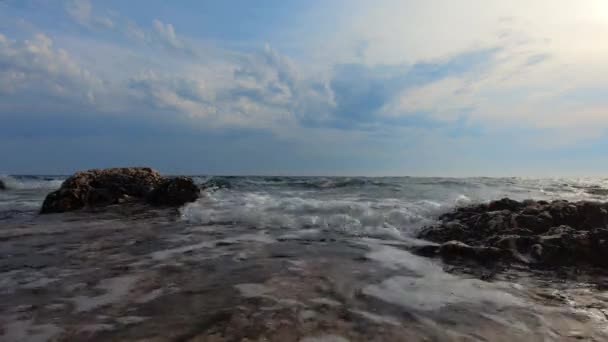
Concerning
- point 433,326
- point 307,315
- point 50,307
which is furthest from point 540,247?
point 50,307

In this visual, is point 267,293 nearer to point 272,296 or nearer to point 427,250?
point 272,296

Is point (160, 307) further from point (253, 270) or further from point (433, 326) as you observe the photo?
point (433, 326)

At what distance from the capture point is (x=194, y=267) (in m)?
3.95

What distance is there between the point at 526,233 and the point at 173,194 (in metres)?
9.11

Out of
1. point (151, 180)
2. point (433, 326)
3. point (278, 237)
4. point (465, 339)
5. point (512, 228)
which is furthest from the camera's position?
point (151, 180)

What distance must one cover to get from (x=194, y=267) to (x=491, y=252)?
354cm

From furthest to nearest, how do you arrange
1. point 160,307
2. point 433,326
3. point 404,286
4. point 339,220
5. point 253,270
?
→ point 339,220, point 253,270, point 404,286, point 160,307, point 433,326

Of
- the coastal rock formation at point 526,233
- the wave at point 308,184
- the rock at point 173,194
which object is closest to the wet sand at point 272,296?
the coastal rock formation at point 526,233

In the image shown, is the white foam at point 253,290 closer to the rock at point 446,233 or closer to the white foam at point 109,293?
the white foam at point 109,293

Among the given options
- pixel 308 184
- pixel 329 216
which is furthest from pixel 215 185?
pixel 329 216

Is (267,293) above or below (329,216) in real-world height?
below

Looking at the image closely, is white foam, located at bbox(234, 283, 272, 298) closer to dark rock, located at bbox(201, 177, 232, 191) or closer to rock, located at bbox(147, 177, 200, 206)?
rock, located at bbox(147, 177, 200, 206)

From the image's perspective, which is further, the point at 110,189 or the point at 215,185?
the point at 215,185

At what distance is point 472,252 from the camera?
4.57m
